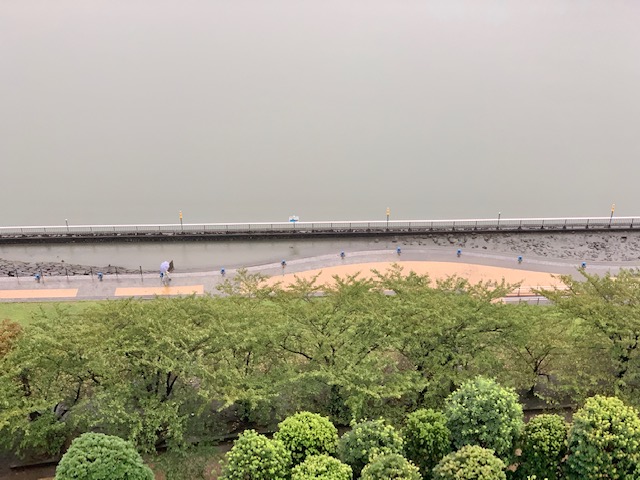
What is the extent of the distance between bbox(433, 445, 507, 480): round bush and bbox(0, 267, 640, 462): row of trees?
9.97ft

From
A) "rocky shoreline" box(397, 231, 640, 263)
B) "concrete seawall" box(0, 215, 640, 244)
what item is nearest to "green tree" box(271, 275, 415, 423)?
"concrete seawall" box(0, 215, 640, 244)

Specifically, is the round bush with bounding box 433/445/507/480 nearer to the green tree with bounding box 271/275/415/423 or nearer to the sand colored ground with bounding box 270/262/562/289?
the green tree with bounding box 271/275/415/423

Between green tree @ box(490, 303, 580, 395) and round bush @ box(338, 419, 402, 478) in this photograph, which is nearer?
round bush @ box(338, 419, 402, 478)

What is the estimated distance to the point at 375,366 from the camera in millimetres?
17875

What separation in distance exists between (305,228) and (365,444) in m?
21.5

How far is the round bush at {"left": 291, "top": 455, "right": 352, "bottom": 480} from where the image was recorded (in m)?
13.6

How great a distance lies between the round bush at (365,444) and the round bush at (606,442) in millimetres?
4595

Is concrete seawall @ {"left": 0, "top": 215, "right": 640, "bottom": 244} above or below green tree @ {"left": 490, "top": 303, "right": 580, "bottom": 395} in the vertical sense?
above

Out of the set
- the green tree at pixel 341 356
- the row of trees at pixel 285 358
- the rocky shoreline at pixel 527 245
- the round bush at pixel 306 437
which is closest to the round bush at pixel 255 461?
the round bush at pixel 306 437

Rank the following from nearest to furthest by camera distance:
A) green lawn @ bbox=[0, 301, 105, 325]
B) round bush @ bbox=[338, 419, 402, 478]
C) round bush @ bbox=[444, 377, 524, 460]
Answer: round bush @ bbox=[338, 419, 402, 478], round bush @ bbox=[444, 377, 524, 460], green lawn @ bbox=[0, 301, 105, 325]

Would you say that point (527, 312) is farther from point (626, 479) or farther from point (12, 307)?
point (12, 307)

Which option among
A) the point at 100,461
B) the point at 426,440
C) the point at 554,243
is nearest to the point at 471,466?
the point at 426,440

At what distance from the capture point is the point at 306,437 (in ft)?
48.5

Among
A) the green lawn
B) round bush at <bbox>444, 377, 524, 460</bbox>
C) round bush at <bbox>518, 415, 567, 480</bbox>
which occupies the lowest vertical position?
round bush at <bbox>518, 415, 567, 480</bbox>
